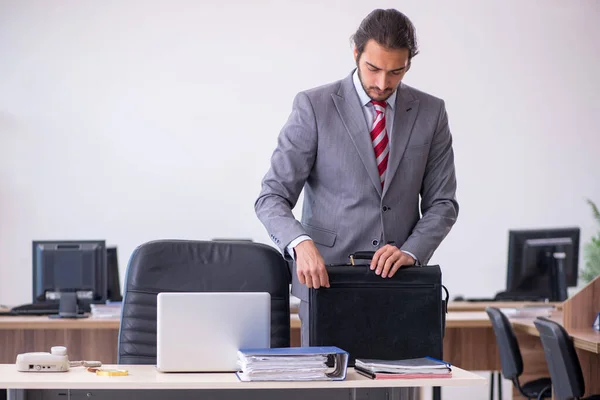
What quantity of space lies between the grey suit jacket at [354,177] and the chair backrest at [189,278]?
143 mm

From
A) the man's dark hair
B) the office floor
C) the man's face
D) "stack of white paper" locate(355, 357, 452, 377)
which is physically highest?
the man's dark hair

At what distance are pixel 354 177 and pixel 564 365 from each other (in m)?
1.91

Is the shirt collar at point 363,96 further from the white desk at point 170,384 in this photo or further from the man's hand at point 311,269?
the white desk at point 170,384

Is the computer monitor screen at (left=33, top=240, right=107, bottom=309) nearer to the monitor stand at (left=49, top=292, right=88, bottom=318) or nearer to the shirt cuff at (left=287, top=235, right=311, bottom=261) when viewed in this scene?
the monitor stand at (left=49, top=292, right=88, bottom=318)

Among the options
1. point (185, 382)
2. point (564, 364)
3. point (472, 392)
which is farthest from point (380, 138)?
point (472, 392)

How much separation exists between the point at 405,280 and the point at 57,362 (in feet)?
2.94

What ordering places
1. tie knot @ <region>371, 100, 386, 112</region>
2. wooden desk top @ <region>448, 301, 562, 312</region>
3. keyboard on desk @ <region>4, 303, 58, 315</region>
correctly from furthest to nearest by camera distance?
wooden desk top @ <region>448, 301, 562, 312</region>, keyboard on desk @ <region>4, 303, 58, 315</region>, tie knot @ <region>371, 100, 386, 112</region>

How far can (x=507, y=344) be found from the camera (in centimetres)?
458

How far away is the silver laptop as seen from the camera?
6.49 ft

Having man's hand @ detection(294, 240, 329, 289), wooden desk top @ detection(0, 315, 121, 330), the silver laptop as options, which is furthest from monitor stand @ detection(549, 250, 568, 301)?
the silver laptop

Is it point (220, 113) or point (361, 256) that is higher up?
point (220, 113)

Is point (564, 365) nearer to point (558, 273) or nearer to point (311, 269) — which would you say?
point (558, 273)

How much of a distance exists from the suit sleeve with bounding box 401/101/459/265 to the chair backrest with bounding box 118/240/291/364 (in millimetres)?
494

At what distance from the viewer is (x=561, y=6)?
7965 millimetres
